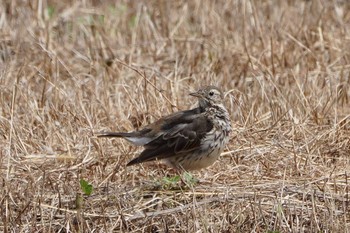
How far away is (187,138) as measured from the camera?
8094mm

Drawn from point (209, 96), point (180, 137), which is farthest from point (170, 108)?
point (180, 137)

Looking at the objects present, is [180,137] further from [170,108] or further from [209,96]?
[170,108]

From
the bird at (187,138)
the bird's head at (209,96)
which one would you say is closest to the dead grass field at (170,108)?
the bird at (187,138)

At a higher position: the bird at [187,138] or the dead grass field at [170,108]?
the bird at [187,138]

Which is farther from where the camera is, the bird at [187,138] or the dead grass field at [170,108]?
the bird at [187,138]

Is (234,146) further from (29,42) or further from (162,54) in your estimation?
(29,42)

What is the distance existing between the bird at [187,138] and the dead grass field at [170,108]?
19 centimetres

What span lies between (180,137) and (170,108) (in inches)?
43.6

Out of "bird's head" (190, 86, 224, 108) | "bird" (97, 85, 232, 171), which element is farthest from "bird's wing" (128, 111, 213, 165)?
"bird's head" (190, 86, 224, 108)

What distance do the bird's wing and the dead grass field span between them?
0.83 feet

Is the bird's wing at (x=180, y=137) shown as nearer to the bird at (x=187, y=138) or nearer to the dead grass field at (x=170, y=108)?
the bird at (x=187, y=138)

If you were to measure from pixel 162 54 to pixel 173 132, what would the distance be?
301cm

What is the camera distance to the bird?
803 centimetres

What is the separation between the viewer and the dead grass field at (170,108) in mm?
7230
